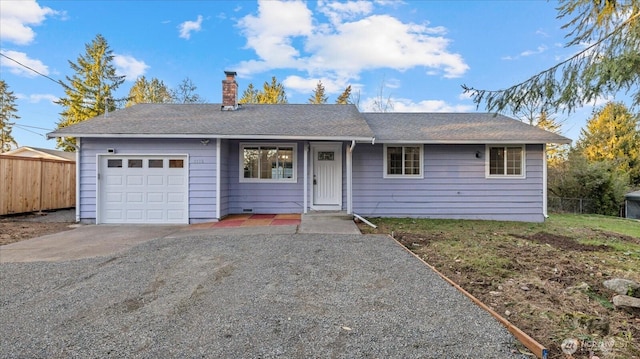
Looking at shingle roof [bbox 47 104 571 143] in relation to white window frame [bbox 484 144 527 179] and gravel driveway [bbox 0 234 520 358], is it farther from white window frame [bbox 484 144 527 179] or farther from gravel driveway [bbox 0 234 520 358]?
gravel driveway [bbox 0 234 520 358]

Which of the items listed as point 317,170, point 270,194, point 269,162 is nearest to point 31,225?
point 270,194

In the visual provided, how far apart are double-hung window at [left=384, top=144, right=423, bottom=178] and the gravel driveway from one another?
4.73 metres

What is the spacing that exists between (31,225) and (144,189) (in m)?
3.05

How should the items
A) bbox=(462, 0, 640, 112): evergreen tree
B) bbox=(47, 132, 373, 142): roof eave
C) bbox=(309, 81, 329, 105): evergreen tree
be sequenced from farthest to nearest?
bbox=(309, 81, 329, 105): evergreen tree → bbox=(47, 132, 373, 142): roof eave → bbox=(462, 0, 640, 112): evergreen tree

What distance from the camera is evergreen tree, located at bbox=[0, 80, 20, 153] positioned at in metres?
30.1

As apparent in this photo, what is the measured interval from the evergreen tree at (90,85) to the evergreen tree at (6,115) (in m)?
9.65

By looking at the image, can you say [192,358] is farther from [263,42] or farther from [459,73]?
[263,42]

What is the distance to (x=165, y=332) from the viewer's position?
2.66m

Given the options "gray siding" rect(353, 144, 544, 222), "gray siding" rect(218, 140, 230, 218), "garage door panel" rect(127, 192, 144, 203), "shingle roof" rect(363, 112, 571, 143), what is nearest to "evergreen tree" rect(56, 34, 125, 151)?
"garage door panel" rect(127, 192, 144, 203)

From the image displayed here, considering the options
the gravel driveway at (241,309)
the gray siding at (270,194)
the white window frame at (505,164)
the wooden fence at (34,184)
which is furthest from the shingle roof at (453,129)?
the wooden fence at (34,184)

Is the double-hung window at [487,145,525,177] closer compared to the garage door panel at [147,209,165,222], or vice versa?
the garage door panel at [147,209,165,222]

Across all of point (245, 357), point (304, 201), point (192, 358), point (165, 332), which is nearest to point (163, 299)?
point (165, 332)

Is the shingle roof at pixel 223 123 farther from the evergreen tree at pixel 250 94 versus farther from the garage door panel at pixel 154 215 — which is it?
the evergreen tree at pixel 250 94

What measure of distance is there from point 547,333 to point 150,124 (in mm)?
9721
